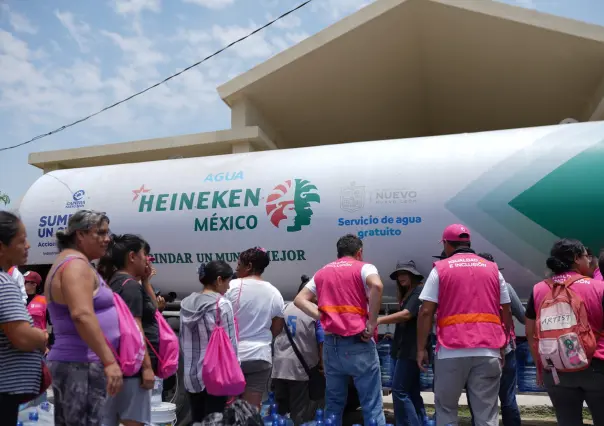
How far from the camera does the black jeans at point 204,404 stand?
360cm

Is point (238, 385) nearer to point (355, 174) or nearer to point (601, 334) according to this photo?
point (601, 334)

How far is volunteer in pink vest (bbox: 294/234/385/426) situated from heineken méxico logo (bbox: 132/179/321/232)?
66.2 inches

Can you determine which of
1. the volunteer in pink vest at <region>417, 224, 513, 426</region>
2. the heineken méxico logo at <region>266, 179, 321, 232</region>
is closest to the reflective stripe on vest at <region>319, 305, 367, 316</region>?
the volunteer in pink vest at <region>417, 224, 513, 426</region>

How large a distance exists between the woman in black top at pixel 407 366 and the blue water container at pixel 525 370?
0.98 metres

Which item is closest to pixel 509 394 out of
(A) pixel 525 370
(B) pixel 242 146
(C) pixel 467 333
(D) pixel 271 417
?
(A) pixel 525 370

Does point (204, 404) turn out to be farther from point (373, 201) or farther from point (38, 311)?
point (373, 201)

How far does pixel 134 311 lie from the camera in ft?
10.2

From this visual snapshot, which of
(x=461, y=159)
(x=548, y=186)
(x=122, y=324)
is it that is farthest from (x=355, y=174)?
(x=122, y=324)

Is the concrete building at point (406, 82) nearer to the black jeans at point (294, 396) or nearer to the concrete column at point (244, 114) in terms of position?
the concrete column at point (244, 114)

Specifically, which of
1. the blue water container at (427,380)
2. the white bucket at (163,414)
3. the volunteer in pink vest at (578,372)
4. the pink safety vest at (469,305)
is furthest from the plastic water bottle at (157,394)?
the volunteer in pink vest at (578,372)

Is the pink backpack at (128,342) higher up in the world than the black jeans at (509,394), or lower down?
higher up

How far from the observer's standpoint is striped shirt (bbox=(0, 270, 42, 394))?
2.40 meters

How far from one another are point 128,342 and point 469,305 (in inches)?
87.1

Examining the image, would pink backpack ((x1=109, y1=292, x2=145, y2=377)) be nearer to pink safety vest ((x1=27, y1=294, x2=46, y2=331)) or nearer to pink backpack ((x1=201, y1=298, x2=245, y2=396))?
pink backpack ((x1=201, y1=298, x2=245, y2=396))
